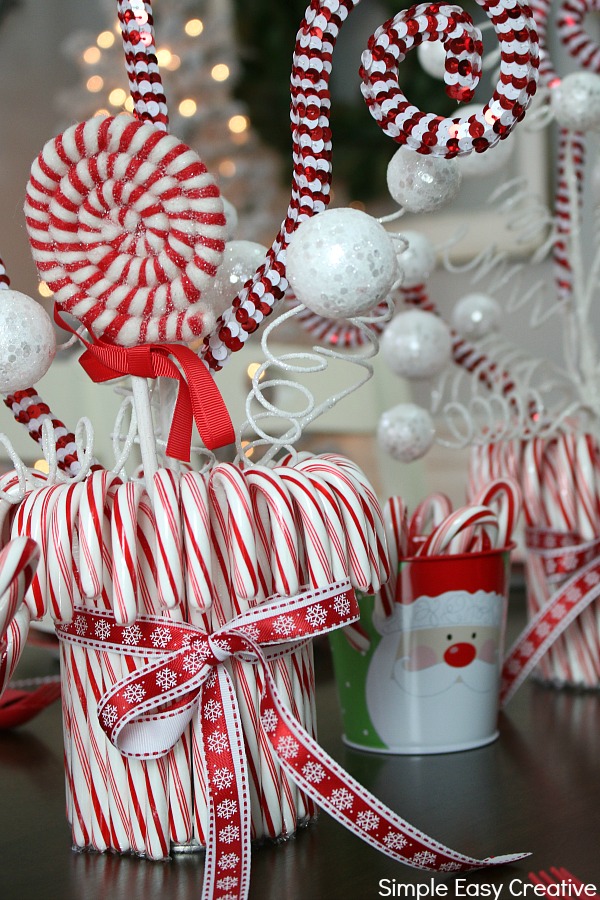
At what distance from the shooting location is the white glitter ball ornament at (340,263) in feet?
2.19

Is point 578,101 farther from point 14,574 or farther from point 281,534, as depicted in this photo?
point 14,574

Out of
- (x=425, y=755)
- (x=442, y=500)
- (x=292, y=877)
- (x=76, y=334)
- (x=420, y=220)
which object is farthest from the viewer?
(x=420, y=220)

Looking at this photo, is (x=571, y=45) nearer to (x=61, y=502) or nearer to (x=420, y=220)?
(x=61, y=502)

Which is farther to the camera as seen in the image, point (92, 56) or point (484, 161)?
point (92, 56)

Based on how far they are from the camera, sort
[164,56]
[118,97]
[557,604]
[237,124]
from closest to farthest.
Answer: [557,604]
[118,97]
[164,56]
[237,124]

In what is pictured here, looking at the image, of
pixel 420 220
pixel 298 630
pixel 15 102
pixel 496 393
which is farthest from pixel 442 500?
pixel 15 102

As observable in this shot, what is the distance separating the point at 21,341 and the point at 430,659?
1.39 feet

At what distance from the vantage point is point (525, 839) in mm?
691

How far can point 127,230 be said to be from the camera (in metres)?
0.73

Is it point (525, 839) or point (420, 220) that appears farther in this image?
point (420, 220)

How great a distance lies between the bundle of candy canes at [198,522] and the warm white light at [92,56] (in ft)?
5.17

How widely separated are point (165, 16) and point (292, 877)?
6.87 ft

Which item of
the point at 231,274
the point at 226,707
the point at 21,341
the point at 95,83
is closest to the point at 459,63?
the point at 231,274

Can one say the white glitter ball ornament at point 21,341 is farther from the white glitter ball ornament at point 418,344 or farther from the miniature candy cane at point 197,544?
the white glitter ball ornament at point 418,344
